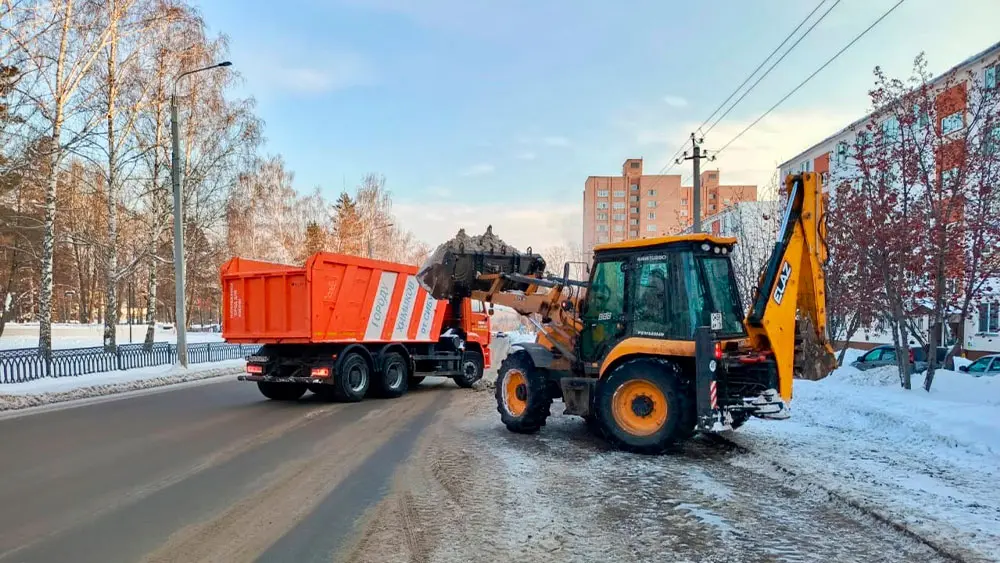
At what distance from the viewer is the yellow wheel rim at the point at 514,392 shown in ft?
29.8

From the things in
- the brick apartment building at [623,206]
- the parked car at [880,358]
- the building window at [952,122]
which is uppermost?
the brick apartment building at [623,206]

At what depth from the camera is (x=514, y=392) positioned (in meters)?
9.22

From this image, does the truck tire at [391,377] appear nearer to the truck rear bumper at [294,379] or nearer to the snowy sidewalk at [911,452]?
the truck rear bumper at [294,379]

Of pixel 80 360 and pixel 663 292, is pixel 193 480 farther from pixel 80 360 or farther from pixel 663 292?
pixel 80 360

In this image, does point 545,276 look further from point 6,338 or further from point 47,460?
point 6,338

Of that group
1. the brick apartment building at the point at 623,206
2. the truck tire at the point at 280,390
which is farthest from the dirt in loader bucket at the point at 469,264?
the brick apartment building at the point at 623,206

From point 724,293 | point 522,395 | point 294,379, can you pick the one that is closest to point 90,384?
point 294,379

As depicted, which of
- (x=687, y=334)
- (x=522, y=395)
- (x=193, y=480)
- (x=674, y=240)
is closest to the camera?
(x=193, y=480)

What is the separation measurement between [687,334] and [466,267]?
11.6 ft

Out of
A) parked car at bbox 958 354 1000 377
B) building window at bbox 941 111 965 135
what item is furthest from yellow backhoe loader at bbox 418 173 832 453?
parked car at bbox 958 354 1000 377

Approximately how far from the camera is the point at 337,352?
1266 centimetres

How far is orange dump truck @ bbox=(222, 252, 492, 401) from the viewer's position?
40.6 ft

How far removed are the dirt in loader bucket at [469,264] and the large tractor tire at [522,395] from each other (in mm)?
1197

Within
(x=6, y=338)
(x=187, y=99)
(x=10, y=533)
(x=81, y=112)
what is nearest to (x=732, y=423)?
(x=10, y=533)
